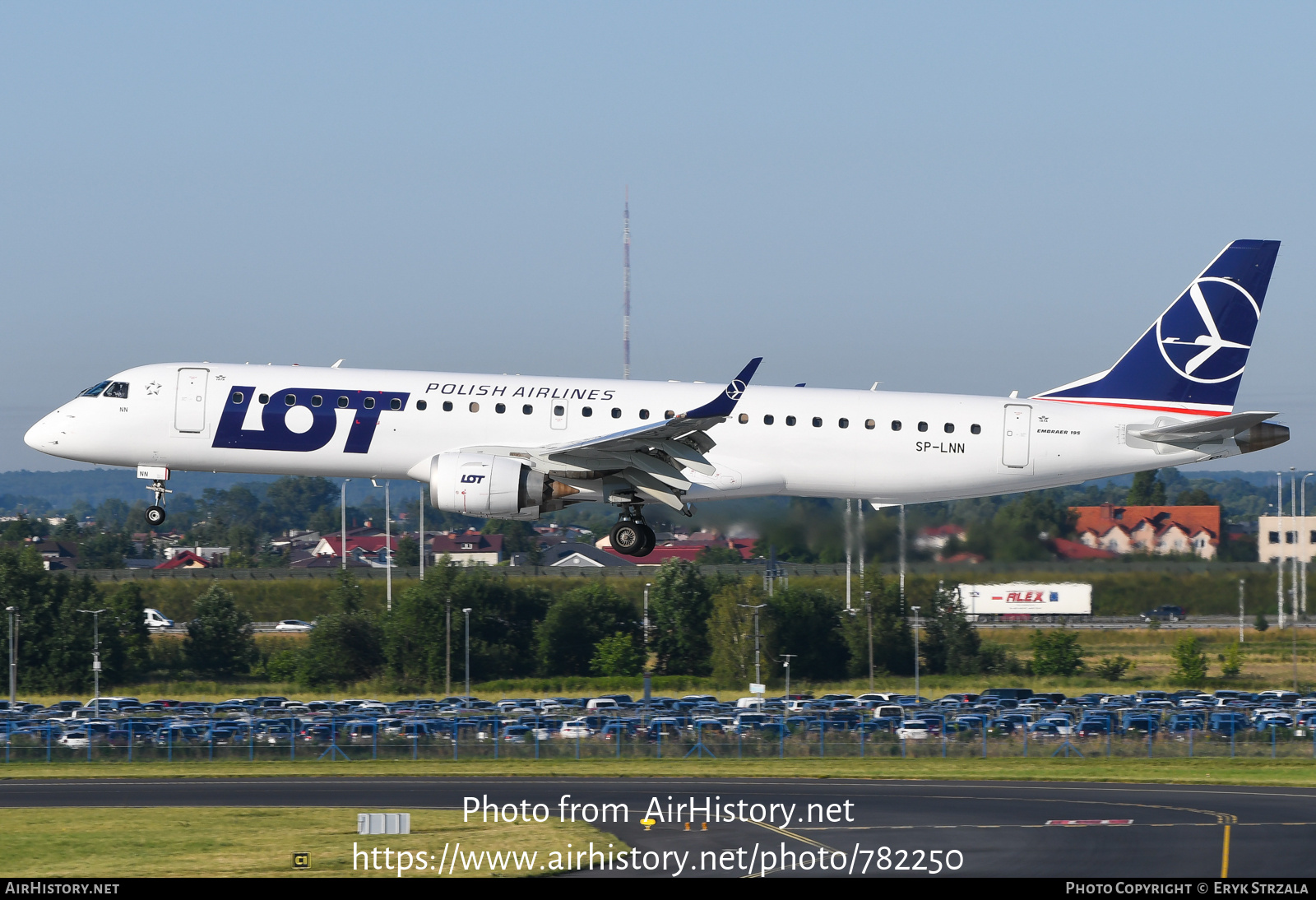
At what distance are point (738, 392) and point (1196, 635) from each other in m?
54.3

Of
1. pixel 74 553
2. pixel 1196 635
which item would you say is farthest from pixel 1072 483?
pixel 74 553

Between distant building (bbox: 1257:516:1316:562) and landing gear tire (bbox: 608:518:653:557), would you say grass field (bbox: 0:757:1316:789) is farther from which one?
landing gear tire (bbox: 608:518:653:557)

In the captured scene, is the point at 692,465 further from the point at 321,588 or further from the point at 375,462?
the point at 321,588

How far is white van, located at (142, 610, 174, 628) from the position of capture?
107062 millimetres

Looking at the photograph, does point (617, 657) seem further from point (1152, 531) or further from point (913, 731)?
point (1152, 531)

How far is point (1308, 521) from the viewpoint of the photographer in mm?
62438

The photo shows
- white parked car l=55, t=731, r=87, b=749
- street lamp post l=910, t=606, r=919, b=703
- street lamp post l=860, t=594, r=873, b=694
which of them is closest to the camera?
white parked car l=55, t=731, r=87, b=749

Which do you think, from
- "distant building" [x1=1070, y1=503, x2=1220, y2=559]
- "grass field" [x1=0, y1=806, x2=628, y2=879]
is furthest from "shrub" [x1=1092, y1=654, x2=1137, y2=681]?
"grass field" [x1=0, y1=806, x2=628, y2=879]

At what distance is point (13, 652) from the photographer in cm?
8844

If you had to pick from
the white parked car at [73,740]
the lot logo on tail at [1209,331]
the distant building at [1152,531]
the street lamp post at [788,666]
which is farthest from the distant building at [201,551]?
the lot logo on tail at [1209,331]

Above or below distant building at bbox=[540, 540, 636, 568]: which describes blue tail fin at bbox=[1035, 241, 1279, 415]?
above

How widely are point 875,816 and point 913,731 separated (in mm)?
18799

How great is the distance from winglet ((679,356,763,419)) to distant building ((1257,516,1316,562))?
28906 mm

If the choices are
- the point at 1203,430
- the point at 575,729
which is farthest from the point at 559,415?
the point at 575,729
